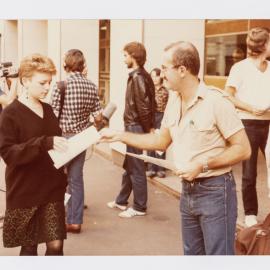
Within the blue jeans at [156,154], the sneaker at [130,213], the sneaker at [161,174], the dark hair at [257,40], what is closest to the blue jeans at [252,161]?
the dark hair at [257,40]

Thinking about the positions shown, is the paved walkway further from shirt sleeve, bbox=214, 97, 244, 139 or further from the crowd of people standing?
shirt sleeve, bbox=214, 97, 244, 139

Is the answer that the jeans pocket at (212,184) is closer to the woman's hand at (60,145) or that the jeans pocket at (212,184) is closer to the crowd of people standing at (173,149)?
the crowd of people standing at (173,149)

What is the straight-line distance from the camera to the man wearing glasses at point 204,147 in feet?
9.86

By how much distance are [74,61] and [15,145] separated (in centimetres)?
206

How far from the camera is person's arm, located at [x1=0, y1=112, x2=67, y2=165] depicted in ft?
11.2

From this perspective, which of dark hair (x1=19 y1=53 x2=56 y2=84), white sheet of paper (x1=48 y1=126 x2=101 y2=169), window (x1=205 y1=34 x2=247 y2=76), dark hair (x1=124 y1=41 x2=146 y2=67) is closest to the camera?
white sheet of paper (x1=48 y1=126 x2=101 y2=169)

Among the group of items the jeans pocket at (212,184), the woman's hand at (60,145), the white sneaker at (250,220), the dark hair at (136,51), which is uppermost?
the dark hair at (136,51)

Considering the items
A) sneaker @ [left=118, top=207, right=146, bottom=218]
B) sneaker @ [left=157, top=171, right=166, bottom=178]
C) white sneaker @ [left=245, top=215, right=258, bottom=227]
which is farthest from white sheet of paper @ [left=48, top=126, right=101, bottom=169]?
sneaker @ [left=157, top=171, right=166, bottom=178]

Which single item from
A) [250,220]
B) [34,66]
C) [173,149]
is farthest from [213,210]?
[250,220]

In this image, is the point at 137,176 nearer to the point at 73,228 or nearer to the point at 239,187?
the point at 73,228

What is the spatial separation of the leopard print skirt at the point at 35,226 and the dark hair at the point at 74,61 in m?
2.06

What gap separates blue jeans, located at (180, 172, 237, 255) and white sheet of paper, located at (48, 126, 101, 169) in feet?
1.86
